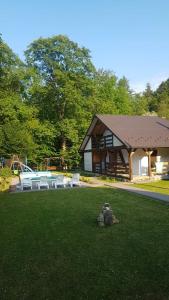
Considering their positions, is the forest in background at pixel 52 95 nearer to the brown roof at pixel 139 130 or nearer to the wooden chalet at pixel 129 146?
the wooden chalet at pixel 129 146

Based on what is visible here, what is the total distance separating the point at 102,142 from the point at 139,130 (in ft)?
12.4

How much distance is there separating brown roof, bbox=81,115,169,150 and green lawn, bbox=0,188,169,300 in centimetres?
1025

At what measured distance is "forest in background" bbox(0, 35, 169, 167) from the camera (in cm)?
3256

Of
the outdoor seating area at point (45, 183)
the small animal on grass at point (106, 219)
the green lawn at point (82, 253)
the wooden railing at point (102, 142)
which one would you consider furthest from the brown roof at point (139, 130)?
the small animal on grass at point (106, 219)

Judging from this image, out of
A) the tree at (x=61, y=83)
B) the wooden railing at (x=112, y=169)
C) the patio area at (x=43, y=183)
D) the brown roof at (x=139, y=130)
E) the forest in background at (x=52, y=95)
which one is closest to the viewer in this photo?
the patio area at (x=43, y=183)

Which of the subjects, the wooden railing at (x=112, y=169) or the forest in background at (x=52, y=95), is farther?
the forest in background at (x=52, y=95)

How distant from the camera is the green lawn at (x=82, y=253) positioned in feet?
17.4

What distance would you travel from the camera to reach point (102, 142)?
1051 inches

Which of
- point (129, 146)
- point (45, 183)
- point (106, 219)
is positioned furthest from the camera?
point (129, 146)

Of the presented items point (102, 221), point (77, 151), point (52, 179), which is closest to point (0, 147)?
point (77, 151)

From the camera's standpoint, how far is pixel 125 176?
22.6m

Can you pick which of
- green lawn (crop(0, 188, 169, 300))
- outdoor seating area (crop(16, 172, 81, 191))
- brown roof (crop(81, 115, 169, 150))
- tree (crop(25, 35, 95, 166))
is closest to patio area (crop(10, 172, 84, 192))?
outdoor seating area (crop(16, 172, 81, 191))

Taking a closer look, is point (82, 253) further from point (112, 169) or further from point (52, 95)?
point (52, 95)

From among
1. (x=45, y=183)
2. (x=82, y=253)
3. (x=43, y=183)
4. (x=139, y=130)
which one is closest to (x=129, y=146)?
(x=139, y=130)
